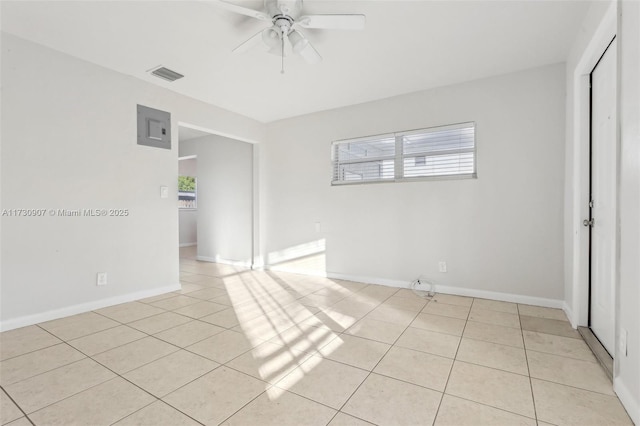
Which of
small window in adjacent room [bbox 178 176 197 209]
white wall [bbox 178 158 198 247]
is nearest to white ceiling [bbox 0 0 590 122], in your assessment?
white wall [bbox 178 158 198 247]

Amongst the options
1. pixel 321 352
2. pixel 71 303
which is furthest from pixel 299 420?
pixel 71 303

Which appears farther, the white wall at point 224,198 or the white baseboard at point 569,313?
the white wall at point 224,198

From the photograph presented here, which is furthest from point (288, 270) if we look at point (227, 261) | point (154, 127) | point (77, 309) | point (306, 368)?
point (306, 368)

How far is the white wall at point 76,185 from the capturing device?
253cm

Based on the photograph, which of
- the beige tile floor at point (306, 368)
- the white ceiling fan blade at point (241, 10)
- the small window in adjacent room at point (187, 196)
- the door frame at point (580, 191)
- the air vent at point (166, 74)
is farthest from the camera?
the small window in adjacent room at point (187, 196)

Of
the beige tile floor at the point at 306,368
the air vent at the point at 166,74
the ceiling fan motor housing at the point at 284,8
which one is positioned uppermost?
the air vent at the point at 166,74

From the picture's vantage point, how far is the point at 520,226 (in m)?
3.14

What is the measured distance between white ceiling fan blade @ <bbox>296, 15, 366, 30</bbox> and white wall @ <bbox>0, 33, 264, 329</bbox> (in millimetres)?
2414

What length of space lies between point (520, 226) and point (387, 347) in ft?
7.01

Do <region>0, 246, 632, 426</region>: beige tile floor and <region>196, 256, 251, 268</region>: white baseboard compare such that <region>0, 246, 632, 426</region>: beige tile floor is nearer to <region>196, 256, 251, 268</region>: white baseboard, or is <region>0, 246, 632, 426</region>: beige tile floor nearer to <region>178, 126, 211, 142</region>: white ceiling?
<region>196, 256, 251, 268</region>: white baseboard

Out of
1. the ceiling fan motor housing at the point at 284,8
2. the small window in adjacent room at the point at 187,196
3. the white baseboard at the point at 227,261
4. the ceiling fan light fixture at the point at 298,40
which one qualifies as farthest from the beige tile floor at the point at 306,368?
the small window in adjacent room at the point at 187,196

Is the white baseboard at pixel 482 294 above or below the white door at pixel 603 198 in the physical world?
below

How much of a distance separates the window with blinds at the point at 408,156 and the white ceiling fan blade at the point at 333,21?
2.00 m

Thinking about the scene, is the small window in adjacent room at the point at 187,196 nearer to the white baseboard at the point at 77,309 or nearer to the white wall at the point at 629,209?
the white baseboard at the point at 77,309
